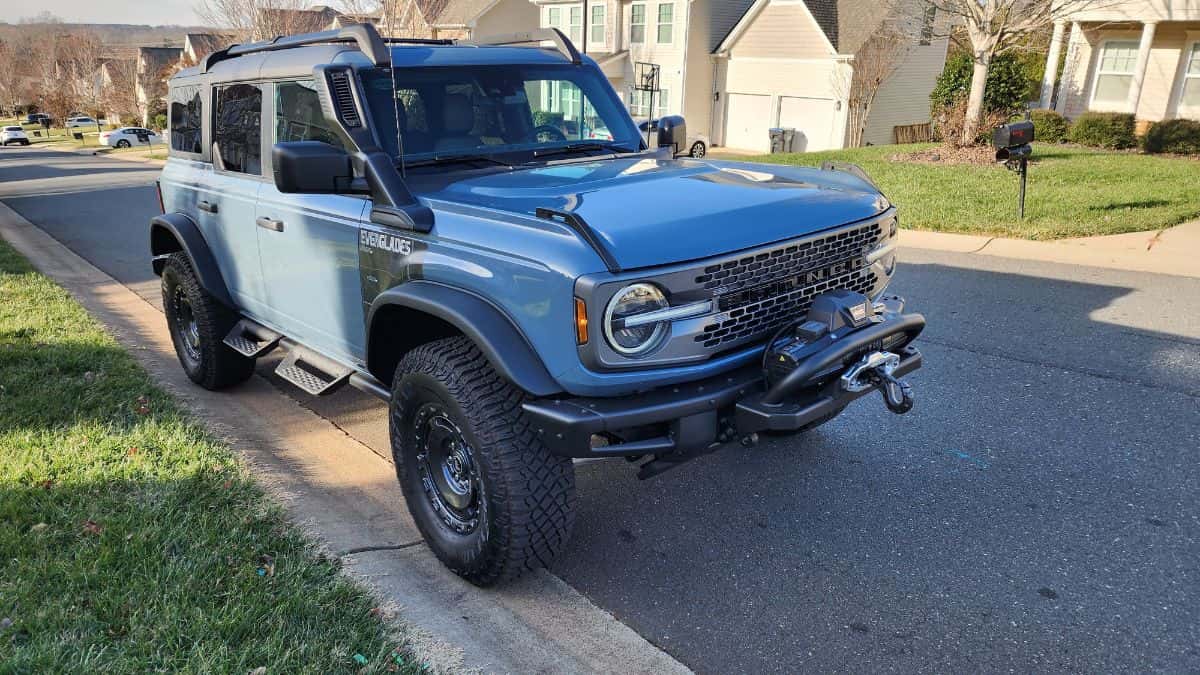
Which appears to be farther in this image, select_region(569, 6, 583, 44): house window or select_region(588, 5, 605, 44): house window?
select_region(588, 5, 605, 44): house window

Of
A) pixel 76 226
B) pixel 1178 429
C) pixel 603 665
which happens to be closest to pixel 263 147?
pixel 603 665

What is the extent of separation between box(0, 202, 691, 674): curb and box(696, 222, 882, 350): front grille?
1.16 metres

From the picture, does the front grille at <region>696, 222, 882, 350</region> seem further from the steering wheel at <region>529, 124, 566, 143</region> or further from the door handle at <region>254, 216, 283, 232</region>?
the door handle at <region>254, 216, 283, 232</region>

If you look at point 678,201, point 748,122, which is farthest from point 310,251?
point 748,122

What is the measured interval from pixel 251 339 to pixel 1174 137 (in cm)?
1990

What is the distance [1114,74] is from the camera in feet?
69.7

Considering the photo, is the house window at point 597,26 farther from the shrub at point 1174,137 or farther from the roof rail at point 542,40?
the roof rail at point 542,40

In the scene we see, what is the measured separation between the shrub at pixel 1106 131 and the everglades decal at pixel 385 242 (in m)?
20.6

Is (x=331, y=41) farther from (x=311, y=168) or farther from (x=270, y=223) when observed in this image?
(x=311, y=168)

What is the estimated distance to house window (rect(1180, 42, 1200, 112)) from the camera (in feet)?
65.8

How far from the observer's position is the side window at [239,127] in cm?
446

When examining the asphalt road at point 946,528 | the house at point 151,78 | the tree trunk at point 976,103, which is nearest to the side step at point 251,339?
the asphalt road at point 946,528

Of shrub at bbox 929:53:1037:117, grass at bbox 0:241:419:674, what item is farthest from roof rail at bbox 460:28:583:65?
shrub at bbox 929:53:1037:117

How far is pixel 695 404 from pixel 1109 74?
23.5 metres
